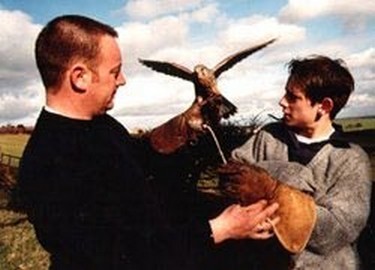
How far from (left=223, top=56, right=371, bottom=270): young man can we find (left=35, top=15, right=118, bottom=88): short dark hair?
1.14 meters

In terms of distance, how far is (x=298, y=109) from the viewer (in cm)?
398

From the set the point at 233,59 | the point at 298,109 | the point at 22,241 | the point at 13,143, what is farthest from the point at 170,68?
the point at 13,143

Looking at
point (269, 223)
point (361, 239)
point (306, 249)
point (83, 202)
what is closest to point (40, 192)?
point (83, 202)

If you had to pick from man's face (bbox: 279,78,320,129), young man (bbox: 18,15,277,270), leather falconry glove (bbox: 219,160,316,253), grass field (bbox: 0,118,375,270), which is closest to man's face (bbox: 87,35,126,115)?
young man (bbox: 18,15,277,270)

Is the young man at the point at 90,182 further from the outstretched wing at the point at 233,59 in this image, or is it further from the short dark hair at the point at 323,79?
the outstretched wing at the point at 233,59

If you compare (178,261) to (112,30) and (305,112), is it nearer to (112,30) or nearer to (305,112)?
(112,30)

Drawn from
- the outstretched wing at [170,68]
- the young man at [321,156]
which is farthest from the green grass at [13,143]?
the young man at [321,156]

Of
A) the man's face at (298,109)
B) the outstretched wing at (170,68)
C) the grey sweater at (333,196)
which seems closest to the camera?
the grey sweater at (333,196)

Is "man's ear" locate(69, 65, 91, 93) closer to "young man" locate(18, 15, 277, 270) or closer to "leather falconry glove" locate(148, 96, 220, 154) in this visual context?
"young man" locate(18, 15, 277, 270)

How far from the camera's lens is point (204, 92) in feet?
15.1

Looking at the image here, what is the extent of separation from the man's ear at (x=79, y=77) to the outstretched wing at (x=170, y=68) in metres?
1.98

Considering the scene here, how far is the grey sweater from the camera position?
356 centimetres

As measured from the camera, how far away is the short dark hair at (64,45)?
2.79 m

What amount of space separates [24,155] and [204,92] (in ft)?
6.61
